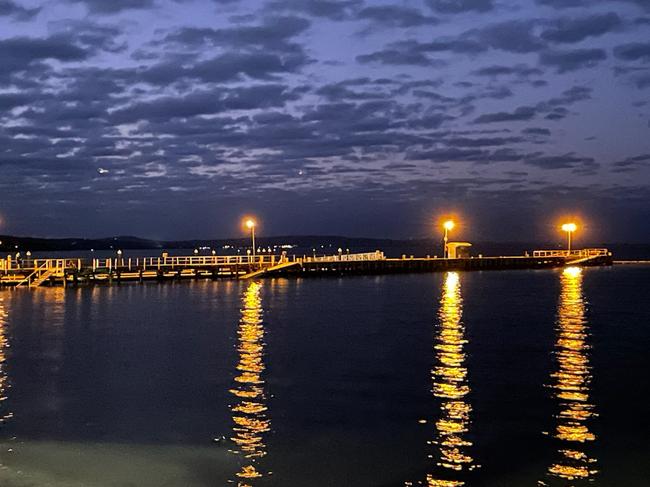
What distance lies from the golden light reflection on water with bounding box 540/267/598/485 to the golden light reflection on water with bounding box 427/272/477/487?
1.85 meters

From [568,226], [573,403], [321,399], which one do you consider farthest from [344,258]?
[573,403]

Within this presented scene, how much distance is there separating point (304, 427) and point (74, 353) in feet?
48.0

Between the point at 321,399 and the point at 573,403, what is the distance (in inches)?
Result: 279

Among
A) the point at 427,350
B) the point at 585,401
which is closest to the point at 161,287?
the point at 427,350

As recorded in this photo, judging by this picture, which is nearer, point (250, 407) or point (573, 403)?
point (250, 407)

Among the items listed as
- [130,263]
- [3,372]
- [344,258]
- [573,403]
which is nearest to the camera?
[573,403]

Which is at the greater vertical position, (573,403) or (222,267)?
(222,267)

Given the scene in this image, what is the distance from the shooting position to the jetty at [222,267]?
216 feet

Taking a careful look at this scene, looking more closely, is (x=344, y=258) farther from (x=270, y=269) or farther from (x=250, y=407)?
(x=250, y=407)

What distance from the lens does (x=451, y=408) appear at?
20.8 metres

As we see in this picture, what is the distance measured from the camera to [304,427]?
61.5 feet

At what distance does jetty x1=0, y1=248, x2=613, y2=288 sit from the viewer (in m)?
65.7

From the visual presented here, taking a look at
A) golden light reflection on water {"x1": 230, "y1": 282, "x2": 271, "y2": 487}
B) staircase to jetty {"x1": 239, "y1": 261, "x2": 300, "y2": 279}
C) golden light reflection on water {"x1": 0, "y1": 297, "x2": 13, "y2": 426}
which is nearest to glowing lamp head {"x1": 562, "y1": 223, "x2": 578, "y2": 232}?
staircase to jetty {"x1": 239, "y1": 261, "x2": 300, "y2": 279}

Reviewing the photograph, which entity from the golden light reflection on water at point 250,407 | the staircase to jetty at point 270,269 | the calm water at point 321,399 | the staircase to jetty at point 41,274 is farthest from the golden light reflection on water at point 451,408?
the staircase to jetty at point 270,269
